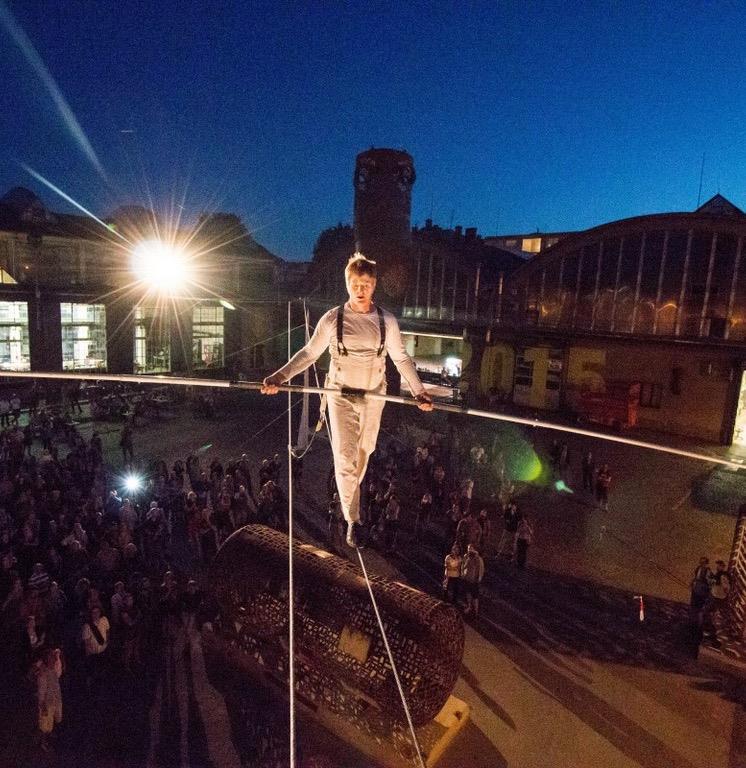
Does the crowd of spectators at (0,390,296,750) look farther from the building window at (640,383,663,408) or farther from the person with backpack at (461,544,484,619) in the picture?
the building window at (640,383,663,408)

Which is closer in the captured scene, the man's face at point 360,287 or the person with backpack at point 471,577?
the man's face at point 360,287

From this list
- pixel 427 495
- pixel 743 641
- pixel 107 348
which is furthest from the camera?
pixel 107 348

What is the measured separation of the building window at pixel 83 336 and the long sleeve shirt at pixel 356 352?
29953 millimetres

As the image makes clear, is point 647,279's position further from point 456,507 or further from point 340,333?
point 340,333

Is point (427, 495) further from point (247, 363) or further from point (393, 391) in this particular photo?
point (247, 363)

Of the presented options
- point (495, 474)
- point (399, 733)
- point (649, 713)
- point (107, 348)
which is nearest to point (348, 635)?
point (399, 733)

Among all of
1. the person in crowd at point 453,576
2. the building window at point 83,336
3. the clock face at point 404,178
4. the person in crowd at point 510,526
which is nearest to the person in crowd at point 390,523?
the person in crowd at point 453,576

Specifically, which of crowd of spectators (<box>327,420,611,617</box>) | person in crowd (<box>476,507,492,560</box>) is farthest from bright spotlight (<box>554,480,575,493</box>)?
person in crowd (<box>476,507,492,560</box>)

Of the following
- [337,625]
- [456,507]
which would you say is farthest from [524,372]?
[337,625]

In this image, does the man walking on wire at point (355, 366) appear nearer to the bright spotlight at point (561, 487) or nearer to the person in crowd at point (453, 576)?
the person in crowd at point (453, 576)

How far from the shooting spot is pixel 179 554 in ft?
41.4

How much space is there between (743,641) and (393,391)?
2004cm

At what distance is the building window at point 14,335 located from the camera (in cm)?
2777

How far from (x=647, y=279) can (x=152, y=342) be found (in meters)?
28.3
